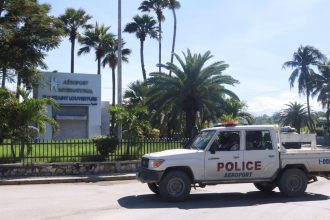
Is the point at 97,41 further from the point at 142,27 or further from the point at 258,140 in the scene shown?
the point at 258,140

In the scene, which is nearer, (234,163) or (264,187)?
(234,163)

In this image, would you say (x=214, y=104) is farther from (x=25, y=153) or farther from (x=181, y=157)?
(x=181, y=157)

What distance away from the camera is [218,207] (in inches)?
442

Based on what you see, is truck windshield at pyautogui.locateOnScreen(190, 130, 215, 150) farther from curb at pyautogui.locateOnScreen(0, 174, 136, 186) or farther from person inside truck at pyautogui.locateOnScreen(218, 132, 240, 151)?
curb at pyautogui.locateOnScreen(0, 174, 136, 186)

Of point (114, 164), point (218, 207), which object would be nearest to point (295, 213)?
point (218, 207)

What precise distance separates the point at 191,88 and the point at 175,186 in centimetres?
1941

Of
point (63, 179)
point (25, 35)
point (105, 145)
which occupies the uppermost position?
point (25, 35)

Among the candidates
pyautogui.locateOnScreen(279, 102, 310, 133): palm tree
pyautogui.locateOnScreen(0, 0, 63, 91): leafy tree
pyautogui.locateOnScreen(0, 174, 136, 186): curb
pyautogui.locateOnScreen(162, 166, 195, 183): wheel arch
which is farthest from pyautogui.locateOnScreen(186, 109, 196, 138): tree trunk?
pyautogui.locateOnScreen(279, 102, 310, 133): palm tree

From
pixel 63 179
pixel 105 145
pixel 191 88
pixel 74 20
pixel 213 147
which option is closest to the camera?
pixel 213 147

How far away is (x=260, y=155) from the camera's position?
12.5 meters

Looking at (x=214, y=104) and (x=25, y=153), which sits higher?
(x=214, y=104)

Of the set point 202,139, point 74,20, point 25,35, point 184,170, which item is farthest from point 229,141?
point 74,20

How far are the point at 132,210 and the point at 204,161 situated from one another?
7.58 feet

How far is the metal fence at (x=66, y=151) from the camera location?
61.0 feet
